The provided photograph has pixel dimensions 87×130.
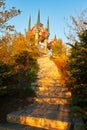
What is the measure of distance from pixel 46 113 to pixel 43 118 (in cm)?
57

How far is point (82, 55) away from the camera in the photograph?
6.25 meters

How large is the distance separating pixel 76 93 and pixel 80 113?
2224 mm

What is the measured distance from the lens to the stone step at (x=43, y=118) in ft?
19.4

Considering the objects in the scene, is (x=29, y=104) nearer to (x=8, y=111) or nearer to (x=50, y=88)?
(x=8, y=111)

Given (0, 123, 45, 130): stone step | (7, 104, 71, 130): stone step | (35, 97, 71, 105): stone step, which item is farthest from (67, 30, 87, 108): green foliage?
(0, 123, 45, 130): stone step

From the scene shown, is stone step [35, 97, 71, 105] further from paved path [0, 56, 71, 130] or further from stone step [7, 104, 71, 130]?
stone step [7, 104, 71, 130]

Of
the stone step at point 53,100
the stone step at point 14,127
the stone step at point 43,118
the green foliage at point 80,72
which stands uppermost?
the green foliage at point 80,72

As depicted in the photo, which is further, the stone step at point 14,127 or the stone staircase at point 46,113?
the stone staircase at point 46,113

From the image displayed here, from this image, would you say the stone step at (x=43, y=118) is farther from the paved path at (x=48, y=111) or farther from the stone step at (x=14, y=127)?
the stone step at (x=14, y=127)

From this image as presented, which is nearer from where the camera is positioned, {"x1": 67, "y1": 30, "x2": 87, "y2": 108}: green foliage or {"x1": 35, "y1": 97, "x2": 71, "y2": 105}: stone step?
{"x1": 67, "y1": 30, "x2": 87, "y2": 108}: green foliage

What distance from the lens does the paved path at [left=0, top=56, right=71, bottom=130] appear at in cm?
598

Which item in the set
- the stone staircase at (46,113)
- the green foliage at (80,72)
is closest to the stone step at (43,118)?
the stone staircase at (46,113)

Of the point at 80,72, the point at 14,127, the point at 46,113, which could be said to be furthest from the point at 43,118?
the point at 80,72

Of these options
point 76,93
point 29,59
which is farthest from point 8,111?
point 29,59
